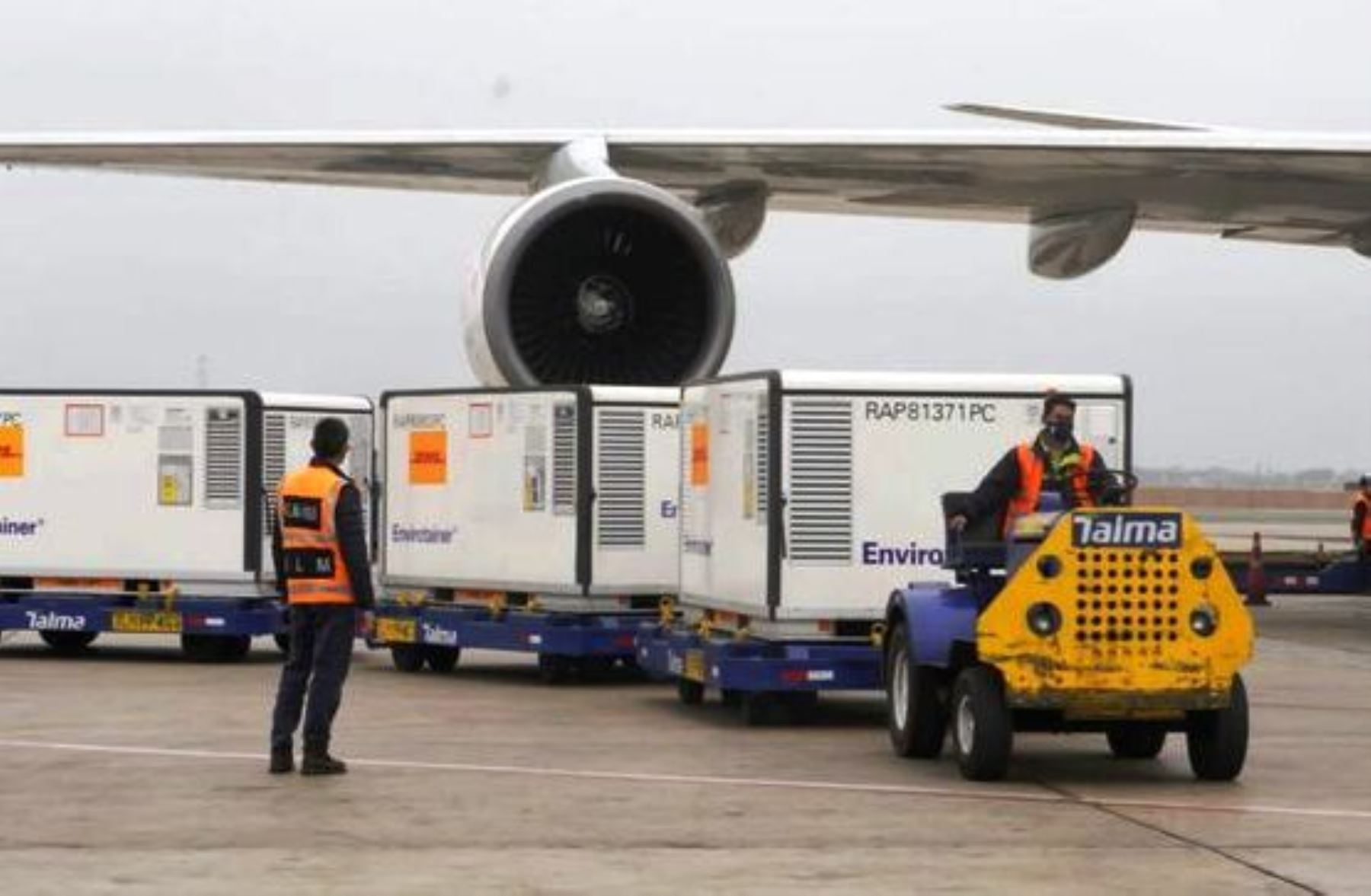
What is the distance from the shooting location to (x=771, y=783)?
10.9 meters

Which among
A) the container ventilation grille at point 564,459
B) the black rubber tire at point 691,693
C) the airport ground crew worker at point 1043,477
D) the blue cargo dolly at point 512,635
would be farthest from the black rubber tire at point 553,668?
the airport ground crew worker at point 1043,477

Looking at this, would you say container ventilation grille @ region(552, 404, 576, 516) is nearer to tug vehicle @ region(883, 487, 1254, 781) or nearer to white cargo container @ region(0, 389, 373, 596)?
white cargo container @ region(0, 389, 373, 596)

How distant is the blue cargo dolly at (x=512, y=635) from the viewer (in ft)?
53.4

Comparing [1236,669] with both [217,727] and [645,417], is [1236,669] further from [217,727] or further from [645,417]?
[645,417]

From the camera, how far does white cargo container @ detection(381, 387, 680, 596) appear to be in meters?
16.4

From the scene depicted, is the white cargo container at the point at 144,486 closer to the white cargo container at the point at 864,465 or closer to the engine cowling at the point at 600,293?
the engine cowling at the point at 600,293

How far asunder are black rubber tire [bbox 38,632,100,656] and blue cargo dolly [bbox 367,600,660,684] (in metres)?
2.61

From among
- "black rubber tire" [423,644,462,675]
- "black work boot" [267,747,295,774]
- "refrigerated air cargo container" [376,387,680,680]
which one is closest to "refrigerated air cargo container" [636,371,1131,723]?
"refrigerated air cargo container" [376,387,680,680]

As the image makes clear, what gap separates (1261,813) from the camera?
10023mm

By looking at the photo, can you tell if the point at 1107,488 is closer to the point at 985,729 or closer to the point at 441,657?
the point at 985,729

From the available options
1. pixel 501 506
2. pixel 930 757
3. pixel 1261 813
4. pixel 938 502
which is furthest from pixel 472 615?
pixel 1261 813

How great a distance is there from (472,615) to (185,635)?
287cm

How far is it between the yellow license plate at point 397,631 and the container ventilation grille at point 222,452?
1658 millimetres

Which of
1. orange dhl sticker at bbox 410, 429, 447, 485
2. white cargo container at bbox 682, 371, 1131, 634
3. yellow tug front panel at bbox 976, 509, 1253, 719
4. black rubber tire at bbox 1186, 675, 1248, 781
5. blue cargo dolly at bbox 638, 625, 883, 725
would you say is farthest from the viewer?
orange dhl sticker at bbox 410, 429, 447, 485
